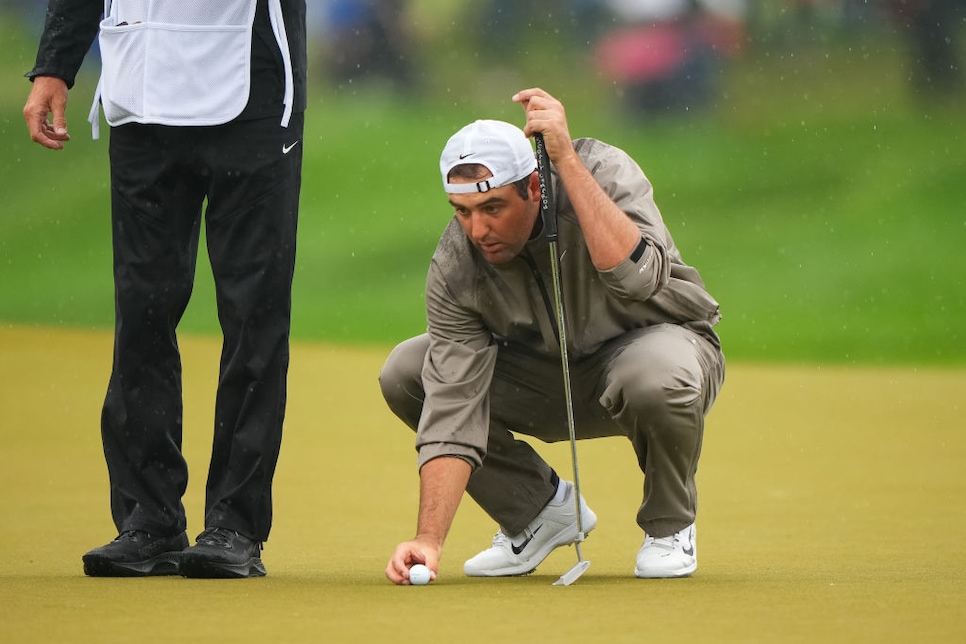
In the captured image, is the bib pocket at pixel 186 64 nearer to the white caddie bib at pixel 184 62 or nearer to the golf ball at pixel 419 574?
→ the white caddie bib at pixel 184 62

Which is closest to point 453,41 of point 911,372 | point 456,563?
point 911,372

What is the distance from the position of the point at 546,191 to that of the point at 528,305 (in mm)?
297

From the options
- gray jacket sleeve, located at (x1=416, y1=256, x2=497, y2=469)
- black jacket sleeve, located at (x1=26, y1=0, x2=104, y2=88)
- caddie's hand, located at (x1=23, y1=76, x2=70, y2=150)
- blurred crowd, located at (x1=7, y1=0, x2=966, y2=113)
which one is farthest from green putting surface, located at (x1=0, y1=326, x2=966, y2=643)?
blurred crowd, located at (x1=7, y1=0, x2=966, y2=113)

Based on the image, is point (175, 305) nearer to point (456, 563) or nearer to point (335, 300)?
point (456, 563)

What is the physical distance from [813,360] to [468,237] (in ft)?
24.4

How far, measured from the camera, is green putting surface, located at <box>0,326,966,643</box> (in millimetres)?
2434

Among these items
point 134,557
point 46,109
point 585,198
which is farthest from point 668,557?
point 46,109

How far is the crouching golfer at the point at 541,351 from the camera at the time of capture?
294cm

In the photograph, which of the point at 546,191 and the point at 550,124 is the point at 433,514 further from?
the point at 550,124

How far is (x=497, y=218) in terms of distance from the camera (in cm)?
301

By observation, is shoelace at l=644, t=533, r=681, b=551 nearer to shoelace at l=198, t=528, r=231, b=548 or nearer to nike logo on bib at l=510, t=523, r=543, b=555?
nike logo on bib at l=510, t=523, r=543, b=555

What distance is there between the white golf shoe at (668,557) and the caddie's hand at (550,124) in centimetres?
78

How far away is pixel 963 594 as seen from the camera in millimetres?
2734

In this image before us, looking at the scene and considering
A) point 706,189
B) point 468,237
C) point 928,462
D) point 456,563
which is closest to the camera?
point 468,237
